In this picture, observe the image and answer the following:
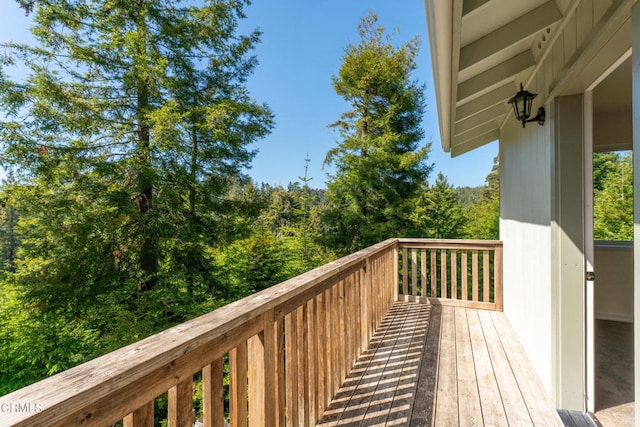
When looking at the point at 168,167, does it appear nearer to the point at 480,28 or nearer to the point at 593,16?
the point at 480,28

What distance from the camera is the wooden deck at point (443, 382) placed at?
1.88 m

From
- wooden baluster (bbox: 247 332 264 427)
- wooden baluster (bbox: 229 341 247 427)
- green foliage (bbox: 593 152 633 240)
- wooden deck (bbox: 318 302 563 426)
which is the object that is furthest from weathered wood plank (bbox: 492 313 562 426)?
green foliage (bbox: 593 152 633 240)

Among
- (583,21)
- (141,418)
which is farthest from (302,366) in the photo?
(583,21)

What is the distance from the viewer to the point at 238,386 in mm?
1158

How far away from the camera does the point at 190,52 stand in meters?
7.26

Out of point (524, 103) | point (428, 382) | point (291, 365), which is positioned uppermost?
point (524, 103)

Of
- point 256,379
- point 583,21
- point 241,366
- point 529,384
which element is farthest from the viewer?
point 529,384

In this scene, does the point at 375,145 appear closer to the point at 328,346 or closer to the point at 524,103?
the point at 524,103

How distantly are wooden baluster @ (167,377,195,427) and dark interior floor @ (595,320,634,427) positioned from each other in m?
2.42

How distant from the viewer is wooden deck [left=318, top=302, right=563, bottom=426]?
6.18 feet

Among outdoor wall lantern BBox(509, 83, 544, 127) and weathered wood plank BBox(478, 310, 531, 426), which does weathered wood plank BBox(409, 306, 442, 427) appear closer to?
weathered wood plank BBox(478, 310, 531, 426)

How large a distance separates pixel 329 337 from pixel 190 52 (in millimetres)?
7885

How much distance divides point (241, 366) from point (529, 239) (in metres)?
2.62

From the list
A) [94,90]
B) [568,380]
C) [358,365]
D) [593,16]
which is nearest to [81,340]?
[94,90]
